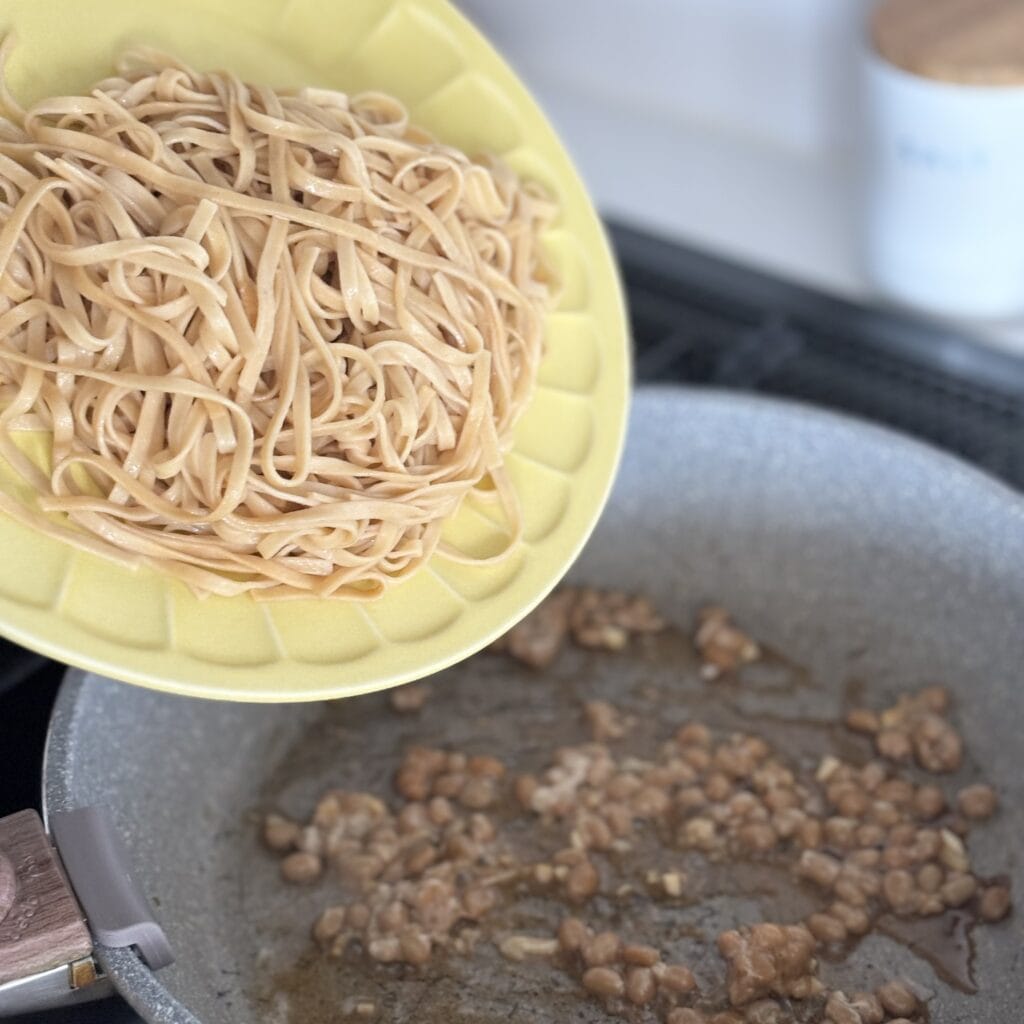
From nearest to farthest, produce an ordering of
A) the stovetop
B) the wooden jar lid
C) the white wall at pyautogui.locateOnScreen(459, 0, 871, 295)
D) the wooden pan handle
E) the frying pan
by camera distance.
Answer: the wooden pan handle
the frying pan
the wooden jar lid
the stovetop
the white wall at pyautogui.locateOnScreen(459, 0, 871, 295)

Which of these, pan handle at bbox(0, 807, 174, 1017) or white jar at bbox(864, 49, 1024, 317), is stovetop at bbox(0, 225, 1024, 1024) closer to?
white jar at bbox(864, 49, 1024, 317)

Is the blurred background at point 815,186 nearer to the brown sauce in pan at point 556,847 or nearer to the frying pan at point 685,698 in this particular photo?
the frying pan at point 685,698

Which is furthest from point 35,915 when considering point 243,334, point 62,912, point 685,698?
point 685,698

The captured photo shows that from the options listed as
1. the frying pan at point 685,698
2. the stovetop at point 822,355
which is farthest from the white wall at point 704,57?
the frying pan at point 685,698

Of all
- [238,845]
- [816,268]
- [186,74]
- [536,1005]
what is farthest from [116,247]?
[816,268]

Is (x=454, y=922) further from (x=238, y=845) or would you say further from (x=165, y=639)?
(x=165, y=639)

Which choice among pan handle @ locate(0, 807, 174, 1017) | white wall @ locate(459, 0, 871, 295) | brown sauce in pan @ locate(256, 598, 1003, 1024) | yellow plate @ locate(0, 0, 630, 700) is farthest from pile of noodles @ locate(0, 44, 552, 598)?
white wall @ locate(459, 0, 871, 295)
